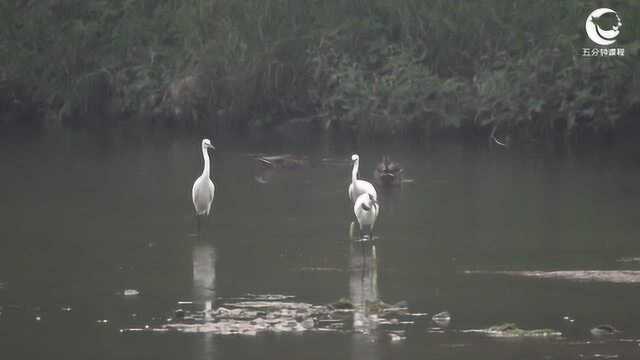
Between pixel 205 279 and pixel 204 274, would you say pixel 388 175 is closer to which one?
pixel 204 274

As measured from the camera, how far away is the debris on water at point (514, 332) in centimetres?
1194

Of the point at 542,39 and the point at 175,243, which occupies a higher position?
the point at 542,39

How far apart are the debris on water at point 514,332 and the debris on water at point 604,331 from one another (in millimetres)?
287

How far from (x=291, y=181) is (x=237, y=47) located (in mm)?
12063

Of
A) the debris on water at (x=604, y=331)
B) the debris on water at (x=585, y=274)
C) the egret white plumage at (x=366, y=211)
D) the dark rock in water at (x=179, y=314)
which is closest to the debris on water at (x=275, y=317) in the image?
the dark rock in water at (x=179, y=314)

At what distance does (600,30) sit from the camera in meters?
29.6

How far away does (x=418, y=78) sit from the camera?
32.9m

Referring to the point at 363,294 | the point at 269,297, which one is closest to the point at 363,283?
the point at 363,294

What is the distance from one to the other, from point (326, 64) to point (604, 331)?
23.5 m

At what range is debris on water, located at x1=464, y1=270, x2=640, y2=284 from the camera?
47.1 ft

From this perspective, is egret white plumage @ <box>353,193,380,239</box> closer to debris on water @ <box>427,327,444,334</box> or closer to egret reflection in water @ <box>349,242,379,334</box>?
egret reflection in water @ <box>349,242,379,334</box>

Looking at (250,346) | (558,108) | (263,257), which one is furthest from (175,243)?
(558,108)

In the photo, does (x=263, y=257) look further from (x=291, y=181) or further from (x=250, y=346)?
(x=291, y=181)

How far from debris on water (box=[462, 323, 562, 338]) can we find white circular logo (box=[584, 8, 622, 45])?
1819 cm
